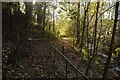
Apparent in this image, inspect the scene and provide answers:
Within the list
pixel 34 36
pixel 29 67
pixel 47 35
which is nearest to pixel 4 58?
pixel 29 67

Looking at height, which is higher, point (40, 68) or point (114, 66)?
point (40, 68)

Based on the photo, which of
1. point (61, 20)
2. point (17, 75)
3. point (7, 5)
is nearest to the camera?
point (17, 75)

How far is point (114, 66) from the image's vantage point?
12.4 meters

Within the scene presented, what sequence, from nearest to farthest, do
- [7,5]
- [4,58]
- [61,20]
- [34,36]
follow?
[4,58] → [7,5] → [34,36] → [61,20]

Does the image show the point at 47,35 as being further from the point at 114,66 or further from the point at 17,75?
the point at 17,75

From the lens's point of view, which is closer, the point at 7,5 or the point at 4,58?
the point at 4,58

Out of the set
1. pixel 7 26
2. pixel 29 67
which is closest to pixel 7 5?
pixel 7 26

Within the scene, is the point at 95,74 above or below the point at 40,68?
below

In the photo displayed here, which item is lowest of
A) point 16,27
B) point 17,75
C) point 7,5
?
point 17,75

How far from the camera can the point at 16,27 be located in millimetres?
11648

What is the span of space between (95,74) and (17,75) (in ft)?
14.8

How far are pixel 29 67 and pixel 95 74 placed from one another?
3727mm

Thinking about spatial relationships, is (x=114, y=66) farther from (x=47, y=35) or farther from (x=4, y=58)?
(x=4, y=58)

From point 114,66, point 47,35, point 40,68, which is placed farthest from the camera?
point 47,35
